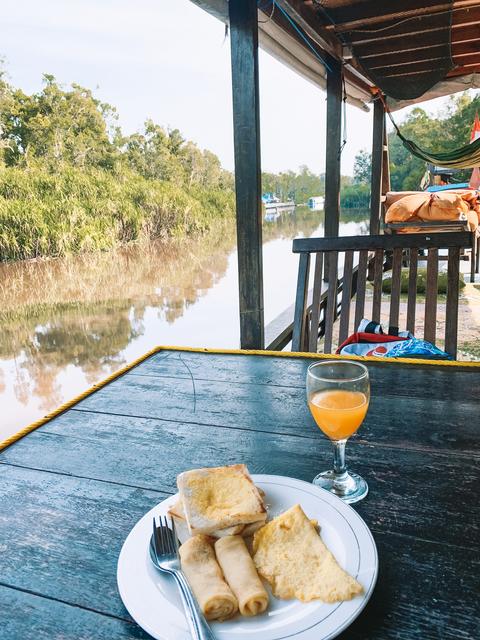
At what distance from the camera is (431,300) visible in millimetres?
1549

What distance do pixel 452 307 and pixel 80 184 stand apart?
4817 mm

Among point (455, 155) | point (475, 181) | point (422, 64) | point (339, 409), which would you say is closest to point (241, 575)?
point (339, 409)

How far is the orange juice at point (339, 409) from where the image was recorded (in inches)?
25.4

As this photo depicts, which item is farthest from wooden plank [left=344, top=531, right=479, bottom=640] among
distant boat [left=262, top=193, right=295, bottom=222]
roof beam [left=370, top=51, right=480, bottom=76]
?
distant boat [left=262, top=193, right=295, bottom=222]

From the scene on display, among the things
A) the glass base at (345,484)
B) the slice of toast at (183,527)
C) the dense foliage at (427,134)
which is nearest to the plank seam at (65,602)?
the slice of toast at (183,527)

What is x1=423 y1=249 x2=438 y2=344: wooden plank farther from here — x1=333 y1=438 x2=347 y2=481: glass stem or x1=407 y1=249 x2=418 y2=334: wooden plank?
x1=333 y1=438 x2=347 y2=481: glass stem

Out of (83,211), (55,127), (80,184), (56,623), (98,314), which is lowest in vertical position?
(98,314)

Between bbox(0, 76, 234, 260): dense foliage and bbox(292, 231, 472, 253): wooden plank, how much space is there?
359 centimetres

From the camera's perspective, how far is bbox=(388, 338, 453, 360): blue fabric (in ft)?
4.22

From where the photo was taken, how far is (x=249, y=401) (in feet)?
3.25

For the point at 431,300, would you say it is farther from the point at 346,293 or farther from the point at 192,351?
the point at 192,351

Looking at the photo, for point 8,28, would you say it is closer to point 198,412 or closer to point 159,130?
point 159,130

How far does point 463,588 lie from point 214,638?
27cm

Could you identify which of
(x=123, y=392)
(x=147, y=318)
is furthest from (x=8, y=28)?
(x=123, y=392)
